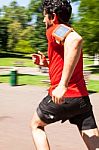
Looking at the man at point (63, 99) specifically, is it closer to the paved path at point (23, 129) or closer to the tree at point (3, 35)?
the paved path at point (23, 129)

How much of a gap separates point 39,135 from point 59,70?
63cm

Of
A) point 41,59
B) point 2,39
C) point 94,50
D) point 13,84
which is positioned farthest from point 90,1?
point 2,39

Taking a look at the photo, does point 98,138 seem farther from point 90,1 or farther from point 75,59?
point 90,1

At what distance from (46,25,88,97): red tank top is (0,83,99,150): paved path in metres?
2.13

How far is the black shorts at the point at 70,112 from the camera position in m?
3.64

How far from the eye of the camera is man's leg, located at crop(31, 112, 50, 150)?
3688 mm

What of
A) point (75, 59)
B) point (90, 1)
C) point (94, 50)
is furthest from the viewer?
point (94, 50)

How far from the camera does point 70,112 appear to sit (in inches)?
144

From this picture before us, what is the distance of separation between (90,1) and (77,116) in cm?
2127

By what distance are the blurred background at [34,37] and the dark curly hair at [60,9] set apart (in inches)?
44.2

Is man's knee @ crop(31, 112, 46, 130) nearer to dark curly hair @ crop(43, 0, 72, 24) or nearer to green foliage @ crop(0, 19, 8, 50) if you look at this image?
dark curly hair @ crop(43, 0, 72, 24)

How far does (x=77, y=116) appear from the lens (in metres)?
3.75

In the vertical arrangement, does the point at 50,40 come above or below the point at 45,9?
below

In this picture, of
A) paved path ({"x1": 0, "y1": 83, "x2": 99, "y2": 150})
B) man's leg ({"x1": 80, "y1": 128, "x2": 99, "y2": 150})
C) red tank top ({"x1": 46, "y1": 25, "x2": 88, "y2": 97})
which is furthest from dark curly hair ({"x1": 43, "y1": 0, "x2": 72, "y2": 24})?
paved path ({"x1": 0, "y1": 83, "x2": 99, "y2": 150})
